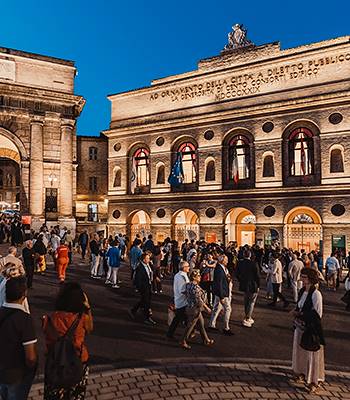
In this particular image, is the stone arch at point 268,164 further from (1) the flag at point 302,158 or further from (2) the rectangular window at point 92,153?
(2) the rectangular window at point 92,153

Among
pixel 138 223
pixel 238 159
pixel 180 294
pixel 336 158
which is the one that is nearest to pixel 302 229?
pixel 336 158

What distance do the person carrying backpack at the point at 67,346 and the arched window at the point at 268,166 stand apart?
80.7ft

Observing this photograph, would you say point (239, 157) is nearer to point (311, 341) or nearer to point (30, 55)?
point (30, 55)

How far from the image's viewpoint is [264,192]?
2783cm

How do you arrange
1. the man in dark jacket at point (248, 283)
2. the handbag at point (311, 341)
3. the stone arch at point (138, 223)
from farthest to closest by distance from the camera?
1. the stone arch at point (138, 223)
2. the man in dark jacket at point (248, 283)
3. the handbag at point (311, 341)

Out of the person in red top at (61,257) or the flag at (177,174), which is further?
the flag at (177,174)

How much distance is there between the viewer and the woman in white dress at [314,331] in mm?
6801

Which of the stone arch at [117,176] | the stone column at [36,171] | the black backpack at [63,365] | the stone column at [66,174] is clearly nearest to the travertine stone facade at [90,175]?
the stone arch at [117,176]

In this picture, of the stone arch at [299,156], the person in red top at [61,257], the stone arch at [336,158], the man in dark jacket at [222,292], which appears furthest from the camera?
the stone arch at [299,156]

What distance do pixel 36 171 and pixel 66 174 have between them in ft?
7.75

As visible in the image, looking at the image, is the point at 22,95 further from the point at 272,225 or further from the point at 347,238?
the point at 347,238

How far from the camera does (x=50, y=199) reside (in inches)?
1280

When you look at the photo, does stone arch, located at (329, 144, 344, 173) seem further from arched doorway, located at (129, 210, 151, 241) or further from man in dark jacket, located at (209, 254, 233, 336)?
man in dark jacket, located at (209, 254, 233, 336)

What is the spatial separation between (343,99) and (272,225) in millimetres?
8934
